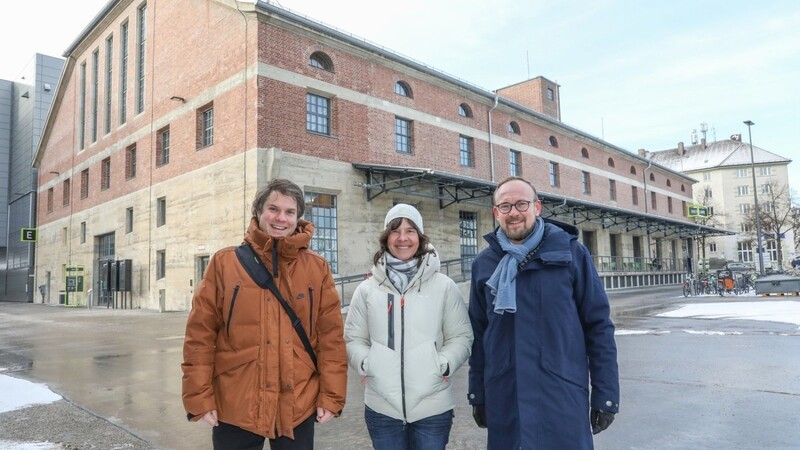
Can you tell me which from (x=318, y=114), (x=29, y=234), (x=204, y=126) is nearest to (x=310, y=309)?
(x=318, y=114)

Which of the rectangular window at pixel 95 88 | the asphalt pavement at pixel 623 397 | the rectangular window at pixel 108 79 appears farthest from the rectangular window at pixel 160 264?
the rectangular window at pixel 95 88

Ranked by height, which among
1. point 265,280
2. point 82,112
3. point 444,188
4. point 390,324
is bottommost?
point 390,324

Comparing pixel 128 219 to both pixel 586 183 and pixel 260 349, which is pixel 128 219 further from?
pixel 586 183

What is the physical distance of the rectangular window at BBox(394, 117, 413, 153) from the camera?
828 inches

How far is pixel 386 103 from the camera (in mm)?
20469

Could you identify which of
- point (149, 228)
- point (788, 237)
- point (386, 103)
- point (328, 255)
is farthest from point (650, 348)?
point (788, 237)

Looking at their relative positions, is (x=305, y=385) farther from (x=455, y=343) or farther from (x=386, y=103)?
(x=386, y=103)

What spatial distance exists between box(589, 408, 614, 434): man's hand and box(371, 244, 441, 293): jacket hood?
3.49ft

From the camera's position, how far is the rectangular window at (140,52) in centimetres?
2445

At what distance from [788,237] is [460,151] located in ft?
243

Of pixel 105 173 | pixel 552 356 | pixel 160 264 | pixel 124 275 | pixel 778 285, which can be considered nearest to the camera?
pixel 552 356

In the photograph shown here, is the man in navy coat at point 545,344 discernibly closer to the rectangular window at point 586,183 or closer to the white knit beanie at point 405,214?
the white knit beanie at point 405,214

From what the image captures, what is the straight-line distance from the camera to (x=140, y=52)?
979 inches

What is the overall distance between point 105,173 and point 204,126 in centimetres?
1096
